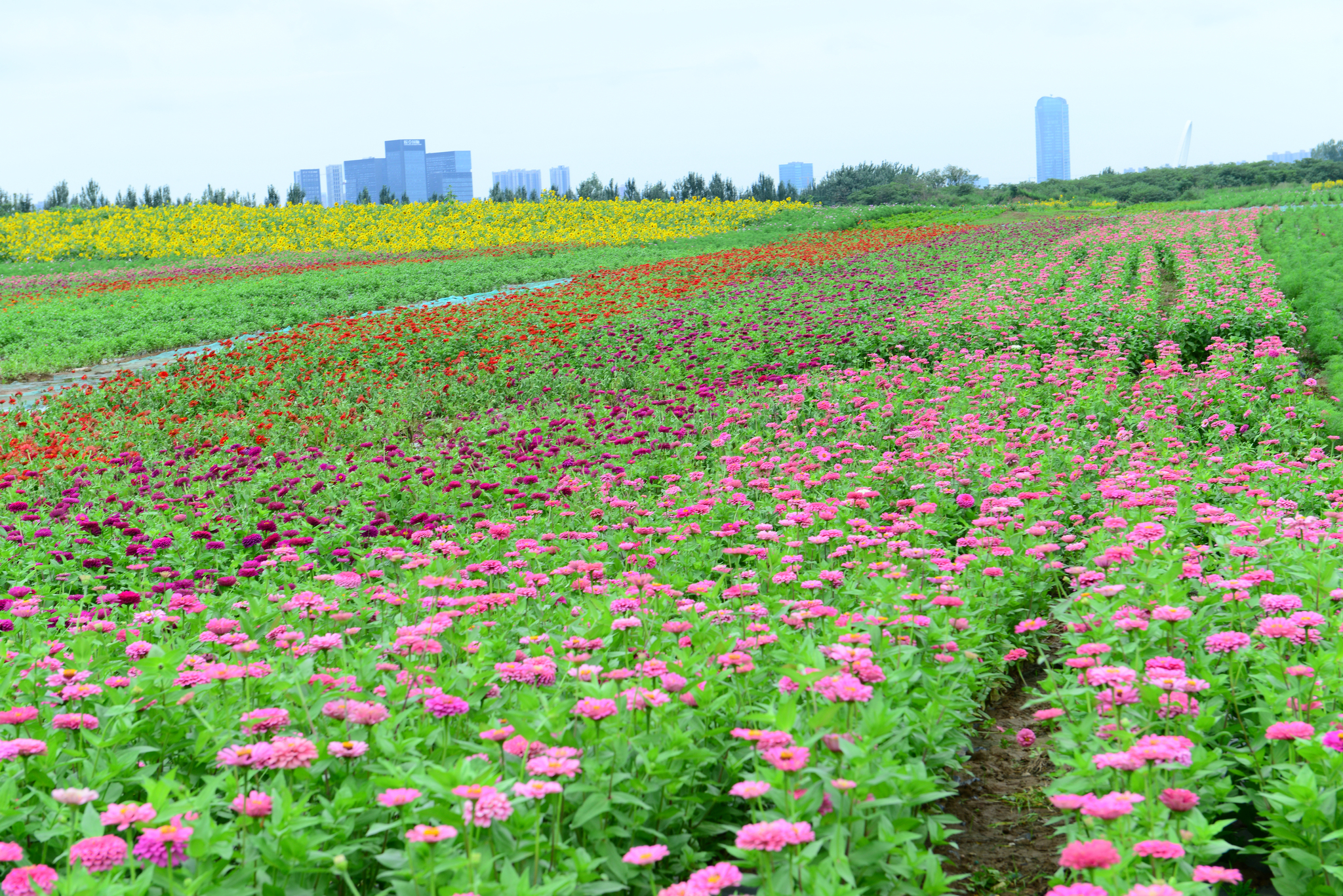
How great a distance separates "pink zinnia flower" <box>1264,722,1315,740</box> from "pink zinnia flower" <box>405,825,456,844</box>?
2.10 metres

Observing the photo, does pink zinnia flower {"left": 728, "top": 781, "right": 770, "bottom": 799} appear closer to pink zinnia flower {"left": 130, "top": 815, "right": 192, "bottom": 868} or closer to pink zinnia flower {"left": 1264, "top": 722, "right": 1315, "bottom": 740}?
pink zinnia flower {"left": 130, "top": 815, "right": 192, "bottom": 868}

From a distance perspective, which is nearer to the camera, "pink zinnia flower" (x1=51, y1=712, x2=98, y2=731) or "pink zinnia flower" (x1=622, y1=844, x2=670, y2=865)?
"pink zinnia flower" (x1=622, y1=844, x2=670, y2=865)

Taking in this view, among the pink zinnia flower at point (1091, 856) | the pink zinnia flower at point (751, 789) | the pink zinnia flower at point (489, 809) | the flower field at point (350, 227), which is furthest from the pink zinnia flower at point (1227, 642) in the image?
the flower field at point (350, 227)

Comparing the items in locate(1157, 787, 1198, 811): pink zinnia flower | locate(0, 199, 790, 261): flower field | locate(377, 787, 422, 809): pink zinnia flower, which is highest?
locate(0, 199, 790, 261): flower field

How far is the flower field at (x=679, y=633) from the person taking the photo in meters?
2.24

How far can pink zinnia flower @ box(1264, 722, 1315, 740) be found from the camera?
2.42 m

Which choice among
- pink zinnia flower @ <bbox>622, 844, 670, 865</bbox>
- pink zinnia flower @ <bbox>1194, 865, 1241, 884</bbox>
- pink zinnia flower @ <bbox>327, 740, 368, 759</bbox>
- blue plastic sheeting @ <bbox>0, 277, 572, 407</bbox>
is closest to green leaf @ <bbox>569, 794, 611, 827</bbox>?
pink zinnia flower @ <bbox>622, 844, 670, 865</bbox>

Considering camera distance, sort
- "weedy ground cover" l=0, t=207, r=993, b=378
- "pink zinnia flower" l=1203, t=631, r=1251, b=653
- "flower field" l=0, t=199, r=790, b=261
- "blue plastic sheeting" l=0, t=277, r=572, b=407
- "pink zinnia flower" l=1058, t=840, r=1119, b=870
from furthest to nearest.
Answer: "flower field" l=0, t=199, r=790, b=261 → "weedy ground cover" l=0, t=207, r=993, b=378 → "blue plastic sheeting" l=0, t=277, r=572, b=407 → "pink zinnia flower" l=1203, t=631, r=1251, b=653 → "pink zinnia flower" l=1058, t=840, r=1119, b=870

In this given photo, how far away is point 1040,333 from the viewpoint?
1138 centimetres

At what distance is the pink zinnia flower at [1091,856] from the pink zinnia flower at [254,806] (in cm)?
174

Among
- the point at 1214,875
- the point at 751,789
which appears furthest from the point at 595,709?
the point at 1214,875

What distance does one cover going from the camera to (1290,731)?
2418mm

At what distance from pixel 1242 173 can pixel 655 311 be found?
218 ft

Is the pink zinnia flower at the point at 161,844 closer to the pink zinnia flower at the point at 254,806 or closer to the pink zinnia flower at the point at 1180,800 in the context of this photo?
the pink zinnia flower at the point at 254,806
